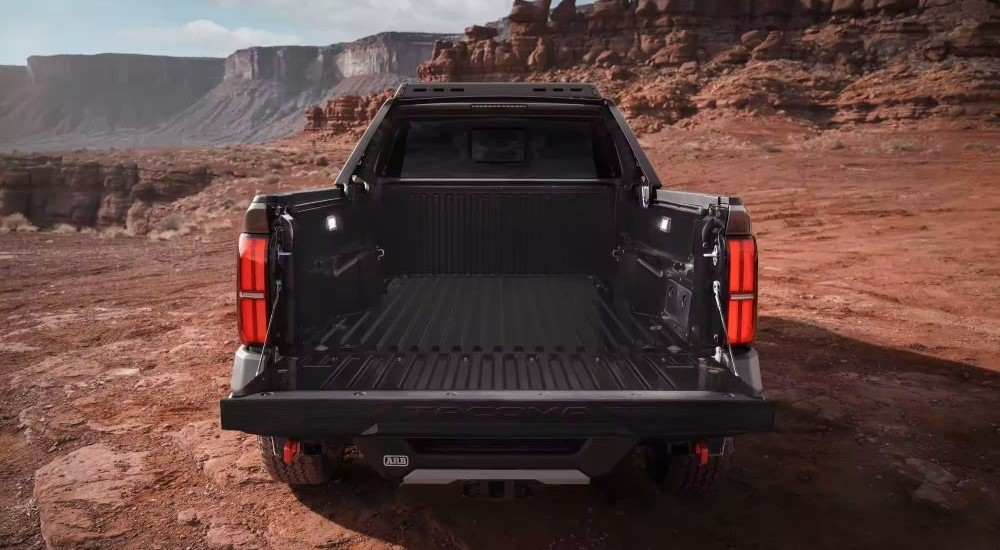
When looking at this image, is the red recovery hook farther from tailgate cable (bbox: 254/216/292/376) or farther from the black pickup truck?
tailgate cable (bbox: 254/216/292/376)

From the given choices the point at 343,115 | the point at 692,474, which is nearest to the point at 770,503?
the point at 692,474

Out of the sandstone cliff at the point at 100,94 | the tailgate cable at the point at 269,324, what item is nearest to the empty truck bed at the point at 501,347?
the tailgate cable at the point at 269,324

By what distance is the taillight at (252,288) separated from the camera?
8.95 ft

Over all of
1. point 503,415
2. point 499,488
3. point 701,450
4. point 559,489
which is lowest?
point 559,489

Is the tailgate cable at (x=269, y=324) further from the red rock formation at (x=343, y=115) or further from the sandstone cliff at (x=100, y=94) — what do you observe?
the sandstone cliff at (x=100, y=94)

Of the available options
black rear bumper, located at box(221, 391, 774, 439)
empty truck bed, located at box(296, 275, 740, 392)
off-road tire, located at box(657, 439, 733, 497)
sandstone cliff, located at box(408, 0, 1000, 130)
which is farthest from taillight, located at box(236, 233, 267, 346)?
sandstone cliff, located at box(408, 0, 1000, 130)

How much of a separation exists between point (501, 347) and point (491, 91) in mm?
1942

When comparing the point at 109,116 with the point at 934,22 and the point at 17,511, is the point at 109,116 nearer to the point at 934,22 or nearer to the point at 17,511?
the point at 934,22

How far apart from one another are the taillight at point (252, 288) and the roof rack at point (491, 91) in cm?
189

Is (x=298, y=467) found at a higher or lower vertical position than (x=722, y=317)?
lower

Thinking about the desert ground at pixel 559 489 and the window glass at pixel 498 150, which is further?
the window glass at pixel 498 150

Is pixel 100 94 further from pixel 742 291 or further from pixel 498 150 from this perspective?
pixel 742 291

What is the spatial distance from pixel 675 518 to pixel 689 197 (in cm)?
157

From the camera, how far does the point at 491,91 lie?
4.47 meters
